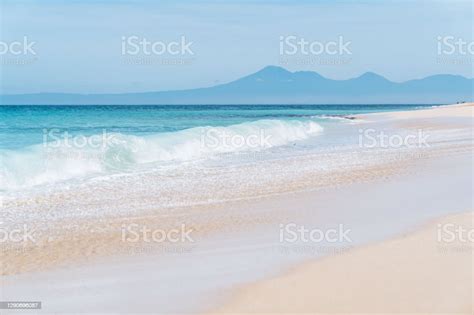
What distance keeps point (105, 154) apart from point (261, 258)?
37.0ft

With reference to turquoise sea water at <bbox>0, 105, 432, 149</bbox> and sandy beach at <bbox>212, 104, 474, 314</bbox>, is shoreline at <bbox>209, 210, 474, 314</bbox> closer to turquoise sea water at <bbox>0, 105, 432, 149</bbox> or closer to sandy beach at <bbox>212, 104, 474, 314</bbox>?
sandy beach at <bbox>212, 104, 474, 314</bbox>

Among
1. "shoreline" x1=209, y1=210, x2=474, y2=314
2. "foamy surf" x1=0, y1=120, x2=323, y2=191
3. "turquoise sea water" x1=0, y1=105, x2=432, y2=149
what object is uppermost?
"turquoise sea water" x1=0, y1=105, x2=432, y2=149

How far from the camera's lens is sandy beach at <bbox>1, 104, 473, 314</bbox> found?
591 cm

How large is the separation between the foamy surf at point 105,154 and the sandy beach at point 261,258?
9.27ft

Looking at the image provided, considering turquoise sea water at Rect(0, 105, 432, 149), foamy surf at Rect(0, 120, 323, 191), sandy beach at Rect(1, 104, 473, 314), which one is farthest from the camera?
turquoise sea water at Rect(0, 105, 432, 149)

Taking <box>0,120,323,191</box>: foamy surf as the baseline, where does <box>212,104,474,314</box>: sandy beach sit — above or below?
below

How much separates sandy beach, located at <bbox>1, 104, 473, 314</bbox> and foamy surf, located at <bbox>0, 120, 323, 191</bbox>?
2.83m

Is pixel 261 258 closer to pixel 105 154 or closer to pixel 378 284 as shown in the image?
pixel 378 284

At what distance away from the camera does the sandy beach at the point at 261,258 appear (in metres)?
5.91

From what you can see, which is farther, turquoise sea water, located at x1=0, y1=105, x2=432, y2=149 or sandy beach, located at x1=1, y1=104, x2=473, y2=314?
turquoise sea water, located at x1=0, y1=105, x2=432, y2=149

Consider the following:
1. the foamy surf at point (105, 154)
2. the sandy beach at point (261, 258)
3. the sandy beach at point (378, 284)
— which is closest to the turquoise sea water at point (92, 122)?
the foamy surf at point (105, 154)

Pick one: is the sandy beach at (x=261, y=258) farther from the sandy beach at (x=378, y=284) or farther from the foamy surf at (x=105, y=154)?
the foamy surf at (x=105, y=154)

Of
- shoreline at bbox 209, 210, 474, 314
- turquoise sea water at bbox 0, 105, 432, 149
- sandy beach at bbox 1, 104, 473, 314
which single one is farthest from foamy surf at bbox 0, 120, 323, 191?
shoreline at bbox 209, 210, 474, 314

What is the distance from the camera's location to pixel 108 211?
1038 centimetres
